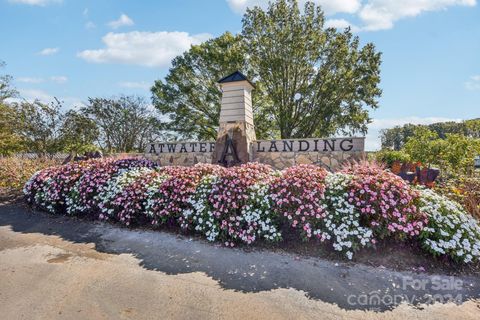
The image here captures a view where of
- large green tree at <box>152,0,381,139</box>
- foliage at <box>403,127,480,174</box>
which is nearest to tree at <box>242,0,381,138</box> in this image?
large green tree at <box>152,0,381,139</box>

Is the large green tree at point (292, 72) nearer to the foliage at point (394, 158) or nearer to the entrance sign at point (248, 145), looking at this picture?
the foliage at point (394, 158)

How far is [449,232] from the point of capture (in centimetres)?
328

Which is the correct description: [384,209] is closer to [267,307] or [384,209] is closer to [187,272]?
[267,307]

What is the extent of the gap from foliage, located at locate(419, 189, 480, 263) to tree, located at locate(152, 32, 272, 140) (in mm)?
13527

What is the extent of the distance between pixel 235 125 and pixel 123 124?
15.6 meters

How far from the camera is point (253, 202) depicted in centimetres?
397

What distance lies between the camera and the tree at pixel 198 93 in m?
16.6

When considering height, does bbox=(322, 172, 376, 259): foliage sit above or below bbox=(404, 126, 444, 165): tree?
below

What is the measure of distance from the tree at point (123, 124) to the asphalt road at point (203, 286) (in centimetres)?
1734

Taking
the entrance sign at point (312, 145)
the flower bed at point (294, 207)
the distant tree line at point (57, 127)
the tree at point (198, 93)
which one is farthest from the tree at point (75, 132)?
the entrance sign at point (312, 145)

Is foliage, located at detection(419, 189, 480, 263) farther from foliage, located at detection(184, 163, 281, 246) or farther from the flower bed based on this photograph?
foliage, located at detection(184, 163, 281, 246)

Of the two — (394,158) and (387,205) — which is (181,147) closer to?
(387,205)

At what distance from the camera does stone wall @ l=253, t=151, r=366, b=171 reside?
707 cm

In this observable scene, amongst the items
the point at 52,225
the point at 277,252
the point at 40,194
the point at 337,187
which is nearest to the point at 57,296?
the point at 277,252
